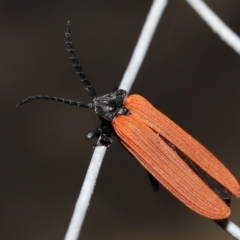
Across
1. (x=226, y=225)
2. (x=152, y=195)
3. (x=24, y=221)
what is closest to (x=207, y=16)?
(x=226, y=225)

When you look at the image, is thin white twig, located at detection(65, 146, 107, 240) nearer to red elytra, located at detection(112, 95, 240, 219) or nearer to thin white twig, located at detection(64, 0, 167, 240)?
thin white twig, located at detection(64, 0, 167, 240)

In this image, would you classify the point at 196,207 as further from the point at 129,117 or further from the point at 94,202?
the point at 94,202

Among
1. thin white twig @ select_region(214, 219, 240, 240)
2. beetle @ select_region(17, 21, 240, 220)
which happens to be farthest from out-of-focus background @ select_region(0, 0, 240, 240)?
thin white twig @ select_region(214, 219, 240, 240)

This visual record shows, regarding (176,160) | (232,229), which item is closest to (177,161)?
(176,160)

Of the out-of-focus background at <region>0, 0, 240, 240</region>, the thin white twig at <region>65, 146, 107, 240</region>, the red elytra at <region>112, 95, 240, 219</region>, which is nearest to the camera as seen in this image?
the thin white twig at <region>65, 146, 107, 240</region>

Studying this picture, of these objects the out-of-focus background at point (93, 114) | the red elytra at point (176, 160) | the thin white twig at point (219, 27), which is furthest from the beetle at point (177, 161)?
the out-of-focus background at point (93, 114)

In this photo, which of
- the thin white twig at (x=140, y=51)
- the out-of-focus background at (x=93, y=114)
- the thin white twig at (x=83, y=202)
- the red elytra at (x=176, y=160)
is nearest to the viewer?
the thin white twig at (x=83, y=202)

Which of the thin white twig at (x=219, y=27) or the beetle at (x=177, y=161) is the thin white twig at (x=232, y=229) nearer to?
the beetle at (x=177, y=161)
